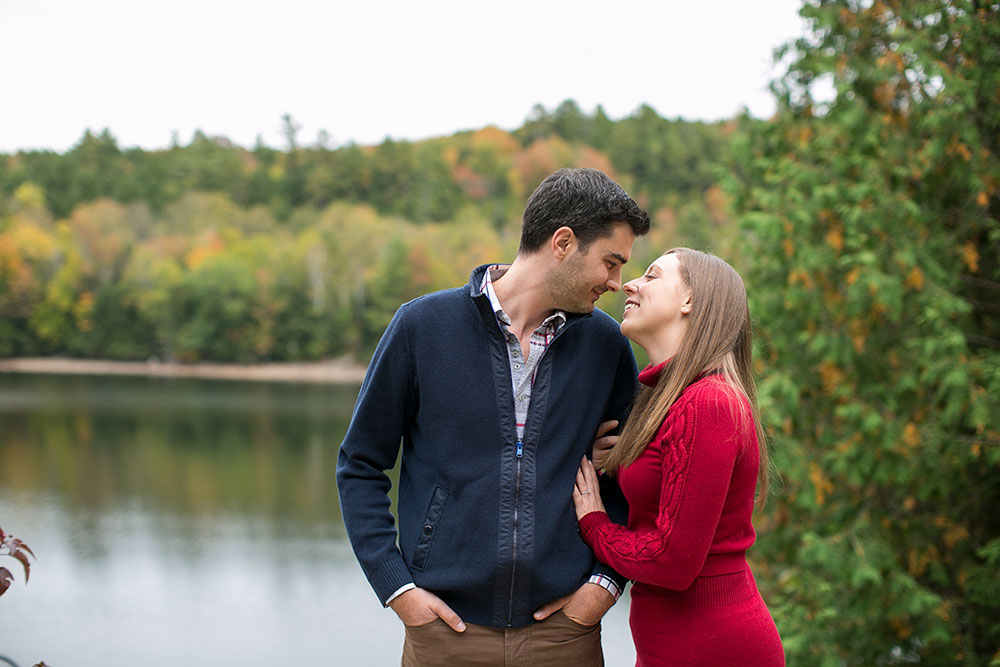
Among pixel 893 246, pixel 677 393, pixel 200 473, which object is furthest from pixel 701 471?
pixel 200 473

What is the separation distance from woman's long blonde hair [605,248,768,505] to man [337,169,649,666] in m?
0.17

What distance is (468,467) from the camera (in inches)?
73.4

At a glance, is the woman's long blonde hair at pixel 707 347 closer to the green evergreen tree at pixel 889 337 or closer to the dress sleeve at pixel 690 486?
the dress sleeve at pixel 690 486

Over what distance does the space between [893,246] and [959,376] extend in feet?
3.43

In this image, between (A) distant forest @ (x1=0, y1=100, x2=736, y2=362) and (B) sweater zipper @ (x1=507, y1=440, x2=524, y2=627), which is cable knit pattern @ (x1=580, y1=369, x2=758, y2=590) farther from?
(A) distant forest @ (x1=0, y1=100, x2=736, y2=362)

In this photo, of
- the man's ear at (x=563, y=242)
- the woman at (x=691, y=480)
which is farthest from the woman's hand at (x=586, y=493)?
the man's ear at (x=563, y=242)

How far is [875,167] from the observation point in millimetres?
5480

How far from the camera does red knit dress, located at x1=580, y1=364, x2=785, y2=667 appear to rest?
5.56 ft

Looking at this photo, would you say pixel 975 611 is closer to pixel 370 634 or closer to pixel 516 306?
pixel 516 306

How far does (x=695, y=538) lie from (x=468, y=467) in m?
0.50

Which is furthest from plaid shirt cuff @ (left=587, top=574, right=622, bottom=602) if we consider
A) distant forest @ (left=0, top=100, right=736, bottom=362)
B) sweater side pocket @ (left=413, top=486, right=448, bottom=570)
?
distant forest @ (left=0, top=100, right=736, bottom=362)

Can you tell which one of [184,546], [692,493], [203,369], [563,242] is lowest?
[203,369]

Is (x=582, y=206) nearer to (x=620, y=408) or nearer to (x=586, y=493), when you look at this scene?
(x=620, y=408)

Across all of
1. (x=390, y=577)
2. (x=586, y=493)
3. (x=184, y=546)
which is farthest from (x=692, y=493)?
(x=184, y=546)
